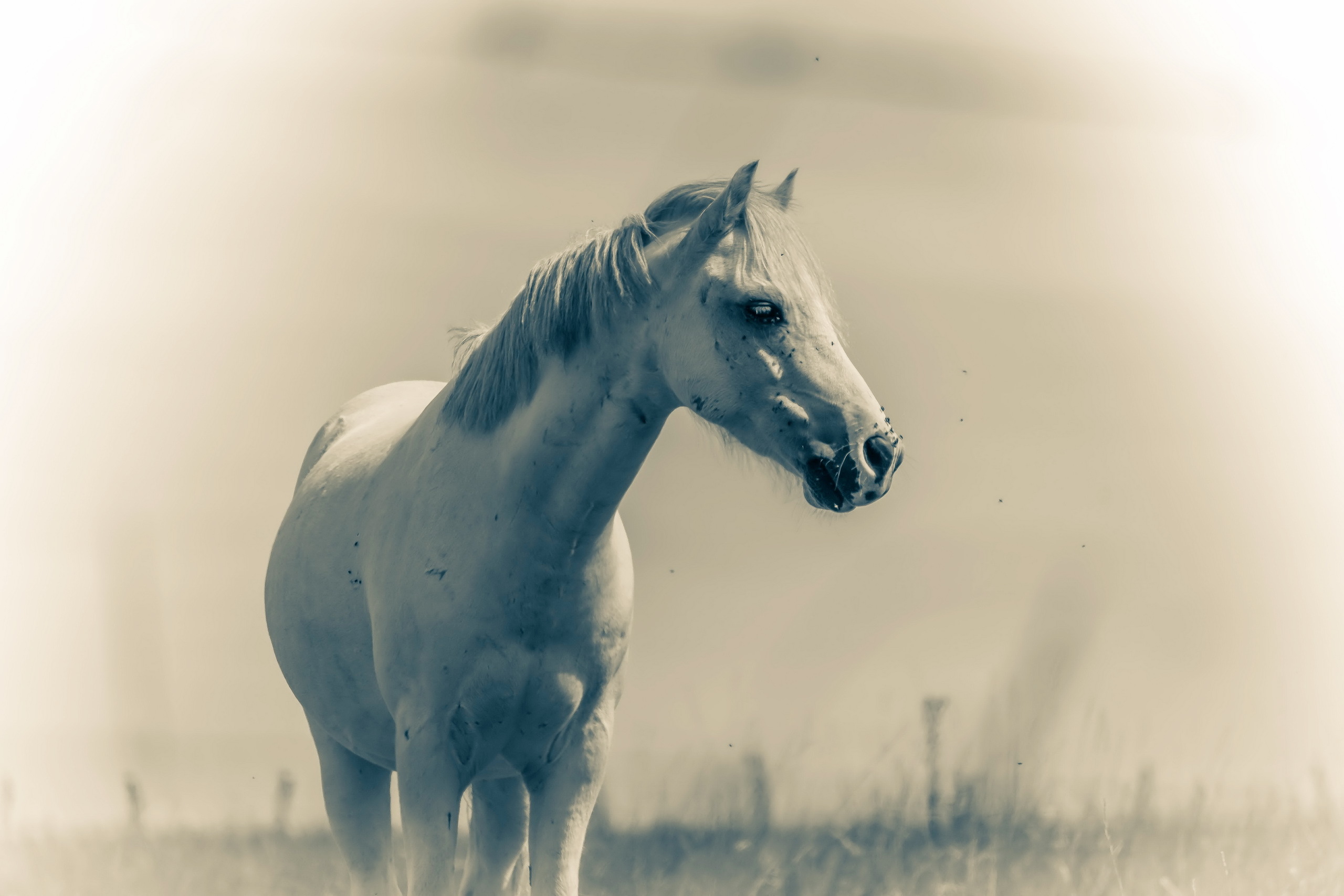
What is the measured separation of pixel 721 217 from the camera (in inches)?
111

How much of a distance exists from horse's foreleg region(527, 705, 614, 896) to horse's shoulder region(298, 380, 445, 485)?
1.38 m

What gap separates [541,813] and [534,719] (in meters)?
0.30

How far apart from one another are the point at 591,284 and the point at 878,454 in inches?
32.9

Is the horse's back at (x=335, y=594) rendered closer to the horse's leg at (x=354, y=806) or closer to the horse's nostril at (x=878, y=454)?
the horse's leg at (x=354, y=806)

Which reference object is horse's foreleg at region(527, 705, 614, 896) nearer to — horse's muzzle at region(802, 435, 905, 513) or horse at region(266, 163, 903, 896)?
horse at region(266, 163, 903, 896)

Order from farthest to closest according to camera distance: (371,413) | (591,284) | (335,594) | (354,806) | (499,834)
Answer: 1. (371,413)
2. (354,806)
3. (499,834)
4. (335,594)
5. (591,284)

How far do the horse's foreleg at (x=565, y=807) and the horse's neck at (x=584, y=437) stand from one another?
0.55 metres

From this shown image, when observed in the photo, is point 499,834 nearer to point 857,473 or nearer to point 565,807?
point 565,807

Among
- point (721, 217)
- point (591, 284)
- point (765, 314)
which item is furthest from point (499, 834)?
point (721, 217)

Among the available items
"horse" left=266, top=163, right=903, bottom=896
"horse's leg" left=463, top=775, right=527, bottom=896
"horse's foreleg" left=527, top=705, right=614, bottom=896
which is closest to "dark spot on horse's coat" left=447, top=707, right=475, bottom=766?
"horse" left=266, top=163, right=903, bottom=896

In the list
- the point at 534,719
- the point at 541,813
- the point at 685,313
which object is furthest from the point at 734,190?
the point at 541,813

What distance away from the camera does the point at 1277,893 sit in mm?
4871

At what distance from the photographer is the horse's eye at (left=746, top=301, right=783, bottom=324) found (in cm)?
275

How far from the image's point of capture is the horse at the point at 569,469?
273 cm
